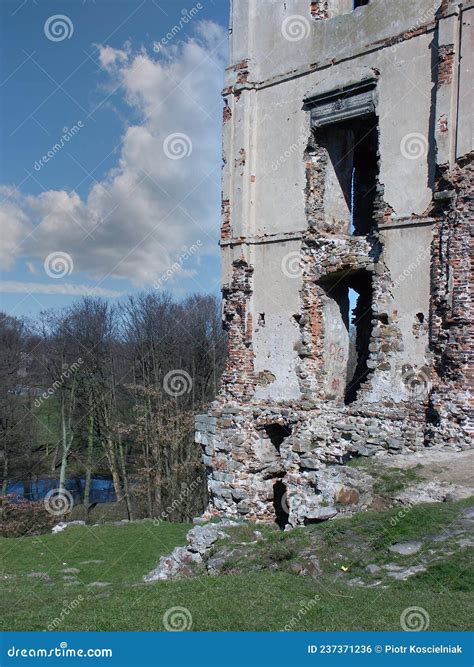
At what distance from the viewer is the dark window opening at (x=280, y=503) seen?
13977mm

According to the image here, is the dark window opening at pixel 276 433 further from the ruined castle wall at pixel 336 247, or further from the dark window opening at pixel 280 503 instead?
the dark window opening at pixel 280 503

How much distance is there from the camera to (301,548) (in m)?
7.79

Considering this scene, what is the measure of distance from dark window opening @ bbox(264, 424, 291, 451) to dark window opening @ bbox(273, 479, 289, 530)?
2.70 ft

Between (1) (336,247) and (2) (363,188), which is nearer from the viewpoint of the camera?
(1) (336,247)

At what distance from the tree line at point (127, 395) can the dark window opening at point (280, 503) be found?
9.26 m

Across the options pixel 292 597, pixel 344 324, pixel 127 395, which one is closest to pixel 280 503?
pixel 344 324

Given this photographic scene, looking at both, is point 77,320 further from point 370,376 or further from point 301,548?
point 301,548

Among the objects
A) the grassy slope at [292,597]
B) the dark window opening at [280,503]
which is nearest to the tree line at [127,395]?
the dark window opening at [280,503]

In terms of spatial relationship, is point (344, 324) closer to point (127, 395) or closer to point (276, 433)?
point (276, 433)

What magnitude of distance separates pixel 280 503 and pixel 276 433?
1.55 meters

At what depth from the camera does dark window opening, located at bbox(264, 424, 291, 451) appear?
13.9 metres

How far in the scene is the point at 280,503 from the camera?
1415 centimetres

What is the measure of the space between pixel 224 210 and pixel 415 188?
188 inches

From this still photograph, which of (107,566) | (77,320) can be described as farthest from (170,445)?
(107,566)
